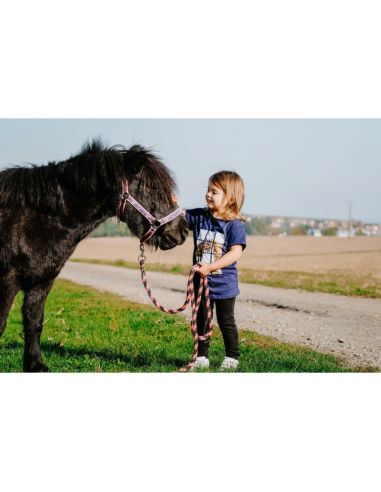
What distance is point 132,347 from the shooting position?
558 centimetres

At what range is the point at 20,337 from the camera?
6387mm

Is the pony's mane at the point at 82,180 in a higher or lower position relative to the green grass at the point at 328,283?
higher

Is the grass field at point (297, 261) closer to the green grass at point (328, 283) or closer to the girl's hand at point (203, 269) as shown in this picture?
the green grass at point (328, 283)

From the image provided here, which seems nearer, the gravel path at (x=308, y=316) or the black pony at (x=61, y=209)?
the black pony at (x=61, y=209)

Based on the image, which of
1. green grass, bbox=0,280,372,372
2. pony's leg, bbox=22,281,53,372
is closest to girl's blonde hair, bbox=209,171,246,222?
green grass, bbox=0,280,372,372

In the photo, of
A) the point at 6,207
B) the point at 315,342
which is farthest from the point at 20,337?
the point at 315,342

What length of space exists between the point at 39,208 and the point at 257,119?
10.2 ft

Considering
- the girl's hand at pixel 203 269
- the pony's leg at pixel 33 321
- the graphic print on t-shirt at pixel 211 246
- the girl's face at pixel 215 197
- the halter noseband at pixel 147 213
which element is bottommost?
the pony's leg at pixel 33 321

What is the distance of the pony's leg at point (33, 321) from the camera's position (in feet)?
14.7

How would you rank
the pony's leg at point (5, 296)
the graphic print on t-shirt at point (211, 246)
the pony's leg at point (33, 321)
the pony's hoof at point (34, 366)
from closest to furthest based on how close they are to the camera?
the pony's leg at point (5, 296) → the pony's leg at point (33, 321) → the pony's hoof at point (34, 366) → the graphic print on t-shirt at point (211, 246)

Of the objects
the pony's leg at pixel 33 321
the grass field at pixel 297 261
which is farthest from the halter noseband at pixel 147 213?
the grass field at pixel 297 261

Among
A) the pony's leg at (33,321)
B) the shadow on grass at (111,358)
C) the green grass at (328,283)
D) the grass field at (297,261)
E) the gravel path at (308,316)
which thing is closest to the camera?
the pony's leg at (33,321)

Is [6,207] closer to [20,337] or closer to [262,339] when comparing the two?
[20,337]

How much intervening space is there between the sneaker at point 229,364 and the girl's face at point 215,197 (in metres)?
1.37
